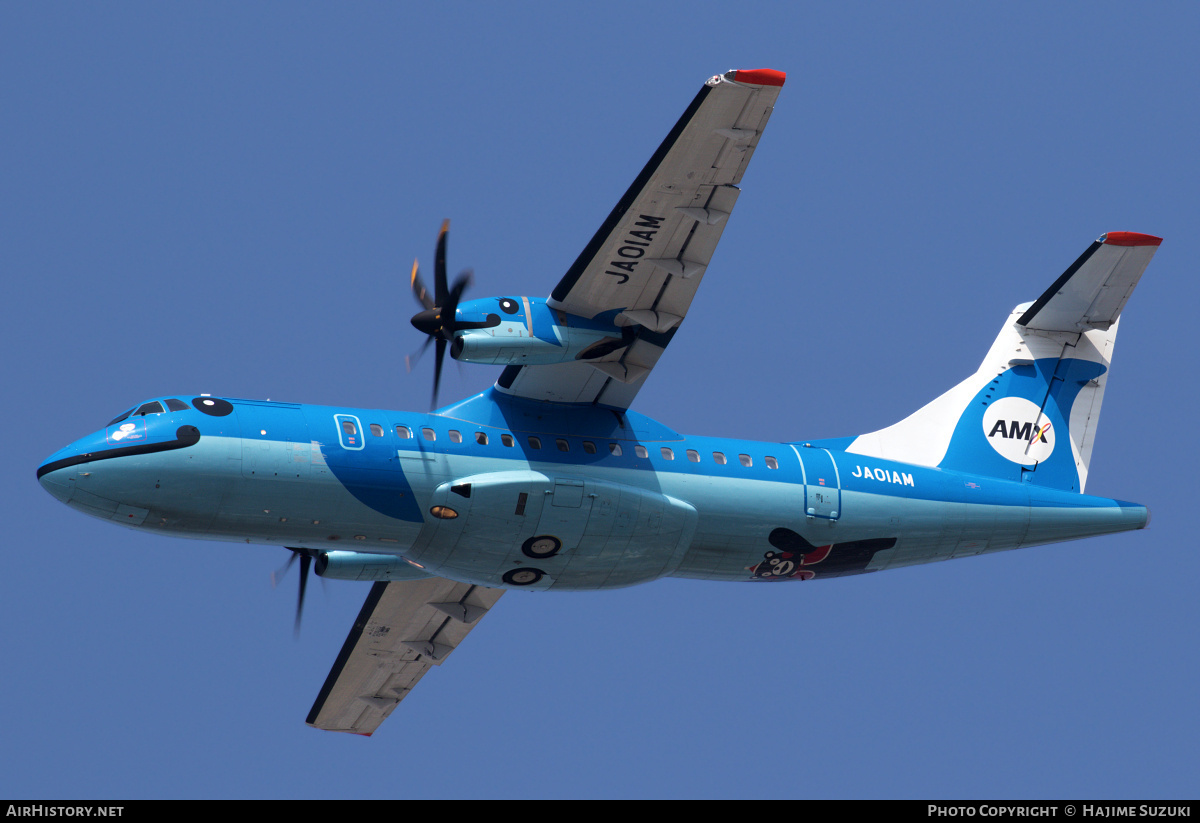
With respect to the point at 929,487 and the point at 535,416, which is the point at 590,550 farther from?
the point at 929,487

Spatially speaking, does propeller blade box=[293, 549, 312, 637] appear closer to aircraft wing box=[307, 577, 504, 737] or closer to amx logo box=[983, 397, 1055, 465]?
aircraft wing box=[307, 577, 504, 737]

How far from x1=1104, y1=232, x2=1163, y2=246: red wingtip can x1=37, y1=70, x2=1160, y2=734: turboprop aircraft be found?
0.04 meters

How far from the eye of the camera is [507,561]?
79.4ft

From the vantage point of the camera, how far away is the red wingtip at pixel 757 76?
70.3ft

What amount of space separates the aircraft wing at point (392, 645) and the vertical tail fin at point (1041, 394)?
338 inches

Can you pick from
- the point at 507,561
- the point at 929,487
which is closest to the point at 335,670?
the point at 507,561

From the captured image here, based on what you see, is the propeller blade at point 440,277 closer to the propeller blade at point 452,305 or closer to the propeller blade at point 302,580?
the propeller blade at point 452,305

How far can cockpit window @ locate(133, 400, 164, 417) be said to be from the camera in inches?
886

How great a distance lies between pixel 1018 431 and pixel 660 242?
974 cm

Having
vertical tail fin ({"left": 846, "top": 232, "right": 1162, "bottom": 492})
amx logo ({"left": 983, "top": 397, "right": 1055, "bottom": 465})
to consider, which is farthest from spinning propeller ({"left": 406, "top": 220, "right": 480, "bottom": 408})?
amx logo ({"left": 983, "top": 397, "right": 1055, "bottom": 465})

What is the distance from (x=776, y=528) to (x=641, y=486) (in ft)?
8.60

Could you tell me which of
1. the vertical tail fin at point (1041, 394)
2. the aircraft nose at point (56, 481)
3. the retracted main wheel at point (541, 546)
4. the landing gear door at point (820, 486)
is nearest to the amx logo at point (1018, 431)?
the vertical tail fin at point (1041, 394)

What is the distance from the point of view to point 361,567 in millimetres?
26906
